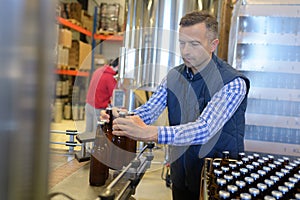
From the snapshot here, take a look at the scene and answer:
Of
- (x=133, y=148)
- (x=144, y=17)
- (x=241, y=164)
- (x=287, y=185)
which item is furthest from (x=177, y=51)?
(x=287, y=185)

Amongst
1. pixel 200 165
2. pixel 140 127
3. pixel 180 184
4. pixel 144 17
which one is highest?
pixel 144 17

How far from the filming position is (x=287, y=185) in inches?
35.3

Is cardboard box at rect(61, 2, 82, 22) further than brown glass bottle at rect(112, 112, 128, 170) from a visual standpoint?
Yes

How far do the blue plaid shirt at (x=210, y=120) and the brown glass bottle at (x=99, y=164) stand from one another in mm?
218

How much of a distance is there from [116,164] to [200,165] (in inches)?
22.4

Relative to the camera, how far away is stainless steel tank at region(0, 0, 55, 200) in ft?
0.79

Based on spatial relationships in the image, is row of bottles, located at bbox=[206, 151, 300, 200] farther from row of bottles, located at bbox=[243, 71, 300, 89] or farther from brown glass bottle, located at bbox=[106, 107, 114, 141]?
row of bottles, located at bbox=[243, 71, 300, 89]

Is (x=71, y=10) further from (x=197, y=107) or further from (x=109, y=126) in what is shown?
(x=109, y=126)

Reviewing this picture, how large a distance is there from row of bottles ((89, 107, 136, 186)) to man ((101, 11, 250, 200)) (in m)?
0.09

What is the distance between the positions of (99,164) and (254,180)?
53cm

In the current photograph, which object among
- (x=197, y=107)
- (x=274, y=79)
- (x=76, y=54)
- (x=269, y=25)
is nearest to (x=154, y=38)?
(x=269, y=25)

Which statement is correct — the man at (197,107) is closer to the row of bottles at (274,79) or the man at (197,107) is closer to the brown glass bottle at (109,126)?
the brown glass bottle at (109,126)

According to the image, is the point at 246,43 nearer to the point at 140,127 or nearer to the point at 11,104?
the point at 140,127

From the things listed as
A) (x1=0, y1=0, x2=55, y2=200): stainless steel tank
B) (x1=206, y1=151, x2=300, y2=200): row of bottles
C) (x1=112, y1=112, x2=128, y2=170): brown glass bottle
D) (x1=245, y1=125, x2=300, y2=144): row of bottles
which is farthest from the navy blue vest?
(x1=0, y1=0, x2=55, y2=200): stainless steel tank
